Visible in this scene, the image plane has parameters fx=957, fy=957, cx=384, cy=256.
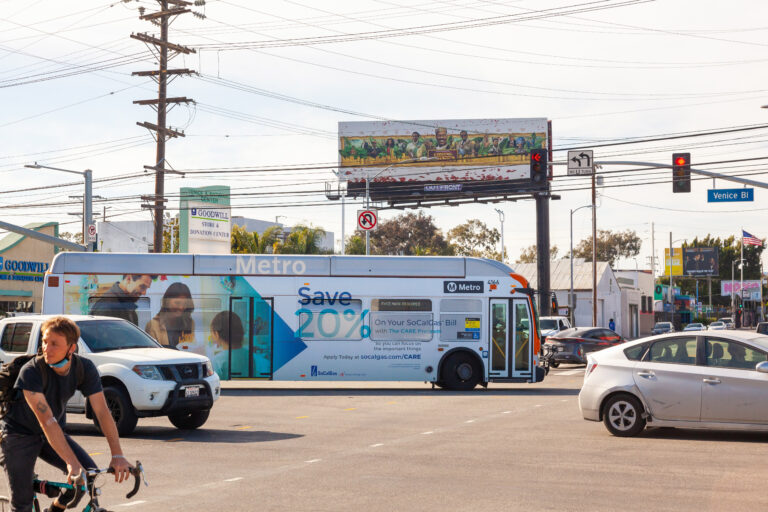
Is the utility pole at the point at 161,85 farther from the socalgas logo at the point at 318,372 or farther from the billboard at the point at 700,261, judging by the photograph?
the billboard at the point at 700,261

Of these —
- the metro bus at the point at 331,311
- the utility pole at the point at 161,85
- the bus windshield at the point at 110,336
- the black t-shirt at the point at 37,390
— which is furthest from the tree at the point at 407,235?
the black t-shirt at the point at 37,390

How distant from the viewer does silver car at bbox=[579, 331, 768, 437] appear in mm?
13445

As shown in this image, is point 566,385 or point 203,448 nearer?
point 203,448

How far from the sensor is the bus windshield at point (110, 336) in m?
15.3

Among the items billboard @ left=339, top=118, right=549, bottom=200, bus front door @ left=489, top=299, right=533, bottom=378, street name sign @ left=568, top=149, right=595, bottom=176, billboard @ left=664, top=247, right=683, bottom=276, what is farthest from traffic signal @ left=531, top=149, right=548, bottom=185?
billboard @ left=664, top=247, right=683, bottom=276

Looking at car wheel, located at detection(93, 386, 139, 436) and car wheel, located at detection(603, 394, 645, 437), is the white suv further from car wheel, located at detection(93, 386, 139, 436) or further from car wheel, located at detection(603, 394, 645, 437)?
car wheel, located at detection(603, 394, 645, 437)

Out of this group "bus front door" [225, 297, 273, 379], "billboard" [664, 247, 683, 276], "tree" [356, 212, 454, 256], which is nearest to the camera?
"bus front door" [225, 297, 273, 379]

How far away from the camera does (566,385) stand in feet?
87.9

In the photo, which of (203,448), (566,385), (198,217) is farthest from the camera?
(198,217)

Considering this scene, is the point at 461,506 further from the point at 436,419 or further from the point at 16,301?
the point at 16,301

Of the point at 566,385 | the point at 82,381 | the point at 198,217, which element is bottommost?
the point at 566,385

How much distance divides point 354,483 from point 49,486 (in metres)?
5.00

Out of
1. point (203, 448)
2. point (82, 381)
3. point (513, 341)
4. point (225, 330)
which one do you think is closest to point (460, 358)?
point (513, 341)

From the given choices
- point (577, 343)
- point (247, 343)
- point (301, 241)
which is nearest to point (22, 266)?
point (301, 241)
